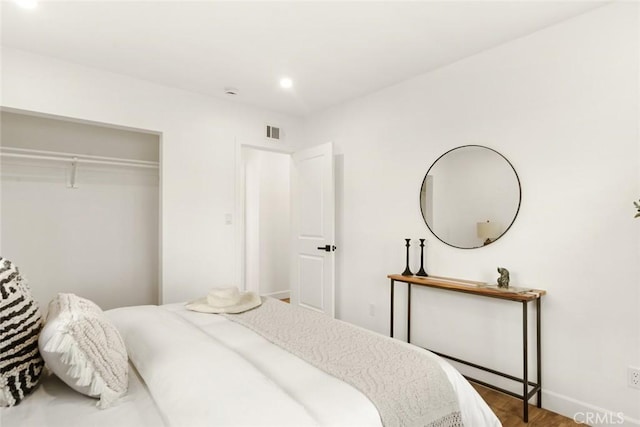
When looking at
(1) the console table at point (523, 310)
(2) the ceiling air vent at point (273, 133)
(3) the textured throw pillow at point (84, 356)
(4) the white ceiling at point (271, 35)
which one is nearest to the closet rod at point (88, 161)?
(4) the white ceiling at point (271, 35)

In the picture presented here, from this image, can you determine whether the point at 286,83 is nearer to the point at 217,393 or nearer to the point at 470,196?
the point at 470,196

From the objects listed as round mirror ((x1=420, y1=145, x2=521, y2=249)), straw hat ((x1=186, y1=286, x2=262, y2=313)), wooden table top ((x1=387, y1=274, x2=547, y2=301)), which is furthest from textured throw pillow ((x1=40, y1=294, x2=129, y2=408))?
round mirror ((x1=420, y1=145, x2=521, y2=249))

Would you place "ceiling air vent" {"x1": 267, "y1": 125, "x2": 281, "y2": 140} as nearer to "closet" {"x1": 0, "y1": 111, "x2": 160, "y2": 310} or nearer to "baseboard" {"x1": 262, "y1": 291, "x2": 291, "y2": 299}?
"closet" {"x1": 0, "y1": 111, "x2": 160, "y2": 310}

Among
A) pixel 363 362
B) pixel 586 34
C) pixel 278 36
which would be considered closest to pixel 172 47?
pixel 278 36

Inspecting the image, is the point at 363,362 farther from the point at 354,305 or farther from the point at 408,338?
the point at 354,305

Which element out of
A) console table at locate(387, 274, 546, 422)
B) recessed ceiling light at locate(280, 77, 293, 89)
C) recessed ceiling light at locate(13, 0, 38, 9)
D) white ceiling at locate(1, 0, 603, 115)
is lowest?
A: console table at locate(387, 274, 546, 422)

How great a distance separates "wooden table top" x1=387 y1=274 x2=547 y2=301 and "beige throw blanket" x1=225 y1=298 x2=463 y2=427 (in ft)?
3.31

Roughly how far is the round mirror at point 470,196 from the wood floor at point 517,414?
1084mm

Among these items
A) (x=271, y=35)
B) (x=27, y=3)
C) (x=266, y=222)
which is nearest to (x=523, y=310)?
(x=271, y=35)

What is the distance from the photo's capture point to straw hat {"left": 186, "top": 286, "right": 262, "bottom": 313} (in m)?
2.23

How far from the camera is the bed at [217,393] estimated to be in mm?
1067

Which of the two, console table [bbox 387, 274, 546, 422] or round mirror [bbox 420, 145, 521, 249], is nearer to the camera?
console table [bbox 387, 274, 546, 422]

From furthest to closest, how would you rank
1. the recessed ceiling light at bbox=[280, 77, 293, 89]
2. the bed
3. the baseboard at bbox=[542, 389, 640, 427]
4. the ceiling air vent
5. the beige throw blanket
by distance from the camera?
the ceiling air vent → the recessed ceiling light at bbox=[280, 77, 293, 89] → the baseboard at bbox=[542, 389, 640, 427] → the beige throw blanket → the bed

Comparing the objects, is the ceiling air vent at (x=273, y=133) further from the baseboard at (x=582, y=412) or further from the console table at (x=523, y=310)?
the baseboard at (x=582, y=412)
